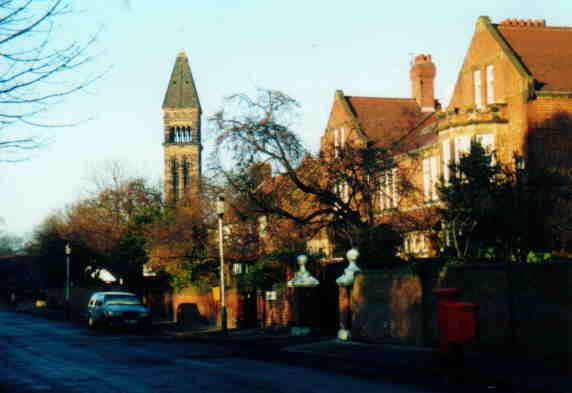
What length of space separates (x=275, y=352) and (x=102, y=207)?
44852 millimetres

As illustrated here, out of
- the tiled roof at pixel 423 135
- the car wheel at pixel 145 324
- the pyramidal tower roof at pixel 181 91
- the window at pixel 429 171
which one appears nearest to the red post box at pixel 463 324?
the car wheel at pixel 145 324

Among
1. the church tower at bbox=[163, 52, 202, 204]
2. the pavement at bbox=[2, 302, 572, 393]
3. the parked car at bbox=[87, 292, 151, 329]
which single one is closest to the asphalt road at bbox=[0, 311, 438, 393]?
the pavement at bbox=[2, 302, 572, 393]

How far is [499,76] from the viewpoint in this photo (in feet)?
123

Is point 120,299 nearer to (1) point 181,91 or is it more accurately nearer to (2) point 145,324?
(2) point 145,324

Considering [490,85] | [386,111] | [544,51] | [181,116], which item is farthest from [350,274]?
[181,116]

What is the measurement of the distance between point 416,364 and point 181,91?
356ft

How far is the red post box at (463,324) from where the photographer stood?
1452 centimetres

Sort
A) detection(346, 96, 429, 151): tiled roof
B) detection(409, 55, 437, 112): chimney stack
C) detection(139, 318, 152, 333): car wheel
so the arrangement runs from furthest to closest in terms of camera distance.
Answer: detection(409, 55, 437, 112): chimney stack, detection(346, 96, 429, 151): tiled roof, detection(139, 318, 152, 333): car wheel

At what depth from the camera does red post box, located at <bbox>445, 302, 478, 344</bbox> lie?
14.5 metres

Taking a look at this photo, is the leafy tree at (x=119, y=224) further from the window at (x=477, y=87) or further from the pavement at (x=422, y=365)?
the pavement at (x=422, y=365)

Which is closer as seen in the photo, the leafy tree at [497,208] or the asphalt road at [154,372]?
the asphalt road at [154,372]

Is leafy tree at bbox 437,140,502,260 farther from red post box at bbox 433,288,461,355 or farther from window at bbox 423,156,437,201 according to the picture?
window at bbox 423,156,437,201

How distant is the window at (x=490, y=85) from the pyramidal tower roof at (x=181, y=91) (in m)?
85.9

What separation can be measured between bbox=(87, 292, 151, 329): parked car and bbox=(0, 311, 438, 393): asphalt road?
7945 millimetres
